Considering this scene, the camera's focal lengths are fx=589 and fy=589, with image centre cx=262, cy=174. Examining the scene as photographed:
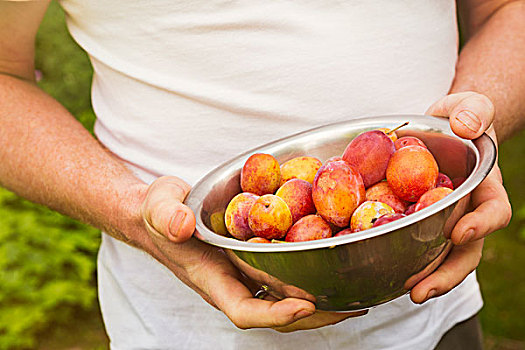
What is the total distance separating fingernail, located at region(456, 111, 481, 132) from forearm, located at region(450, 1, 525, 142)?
31 centimetres

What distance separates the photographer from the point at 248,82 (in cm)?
116

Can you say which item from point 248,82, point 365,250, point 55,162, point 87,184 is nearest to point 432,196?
point 365,250

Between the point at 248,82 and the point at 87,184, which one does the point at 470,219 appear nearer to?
the point at 248,82

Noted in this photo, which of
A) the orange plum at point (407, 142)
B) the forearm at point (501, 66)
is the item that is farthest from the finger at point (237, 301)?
the forearm at point (501, 66)

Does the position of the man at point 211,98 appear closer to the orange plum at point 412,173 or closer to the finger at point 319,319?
the orange plum at point 412,173

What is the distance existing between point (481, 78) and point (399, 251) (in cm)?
61

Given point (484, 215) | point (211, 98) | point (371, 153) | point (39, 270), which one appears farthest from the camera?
point (39, 270)

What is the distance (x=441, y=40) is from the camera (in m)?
1.22

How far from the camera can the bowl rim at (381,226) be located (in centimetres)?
74

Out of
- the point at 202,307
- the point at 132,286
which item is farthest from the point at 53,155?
the point at 202,307

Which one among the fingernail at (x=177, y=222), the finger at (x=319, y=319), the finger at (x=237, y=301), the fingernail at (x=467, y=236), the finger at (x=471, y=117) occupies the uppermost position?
the finger at (x=471, y=117)

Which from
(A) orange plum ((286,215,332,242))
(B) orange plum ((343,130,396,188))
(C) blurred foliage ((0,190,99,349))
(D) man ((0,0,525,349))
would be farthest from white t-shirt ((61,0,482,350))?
(C) blurred foliage ((0,190,99,349))

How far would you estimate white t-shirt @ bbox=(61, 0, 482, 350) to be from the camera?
114 centimetres

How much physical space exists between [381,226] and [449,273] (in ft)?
0.72
